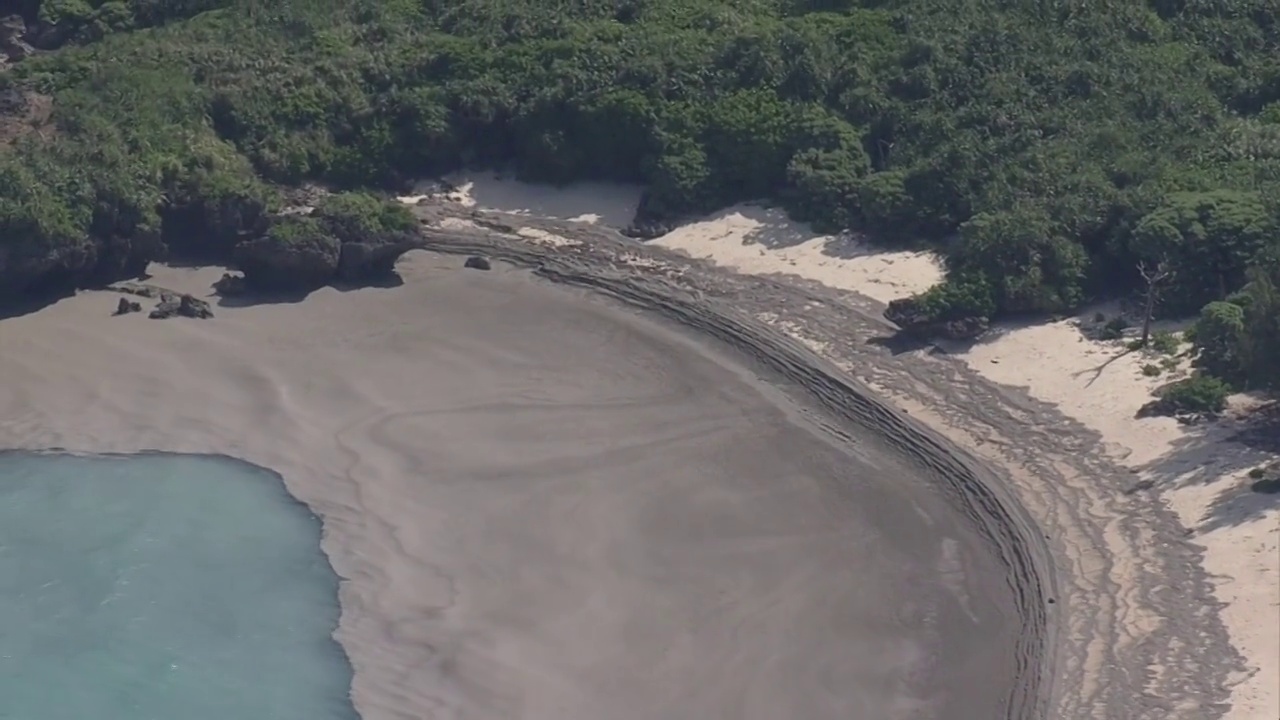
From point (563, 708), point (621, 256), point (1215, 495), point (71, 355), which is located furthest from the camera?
point (621, 256)

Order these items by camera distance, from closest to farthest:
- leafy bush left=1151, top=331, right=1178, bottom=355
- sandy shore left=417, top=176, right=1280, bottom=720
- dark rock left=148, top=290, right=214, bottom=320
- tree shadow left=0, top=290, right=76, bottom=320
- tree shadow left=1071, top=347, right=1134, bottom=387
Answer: sandy shore left=417, top=176, right=1280, bottom=720
tree shadow left=1071, top=347, right=1134, bottom=387
leafy bush left=1151, top=331, right=1178, bottom=355
dark rock left=148, top=290, right=214, bottom=320
tree shadow left=0, top=290, right=76, bottom=320

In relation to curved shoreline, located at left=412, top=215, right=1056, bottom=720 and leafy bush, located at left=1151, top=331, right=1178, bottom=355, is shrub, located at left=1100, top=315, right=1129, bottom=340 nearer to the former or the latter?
leafy bush, located at left=1151, top=331, right=1178, bottom=355

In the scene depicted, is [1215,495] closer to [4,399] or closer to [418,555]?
[418,555]

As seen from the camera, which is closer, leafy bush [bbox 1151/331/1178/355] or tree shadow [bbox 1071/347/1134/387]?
tree shadow [bbox 1071/347/1134/387]

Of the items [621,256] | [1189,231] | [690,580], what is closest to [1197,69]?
[1189,231]

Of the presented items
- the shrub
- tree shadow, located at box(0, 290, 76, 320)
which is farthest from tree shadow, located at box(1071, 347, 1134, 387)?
tree shadow, located at box(0, 290, 76, 320)

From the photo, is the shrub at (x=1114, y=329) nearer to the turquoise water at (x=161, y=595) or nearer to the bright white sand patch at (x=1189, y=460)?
the bright white sand patch at (x=1189, y=460)

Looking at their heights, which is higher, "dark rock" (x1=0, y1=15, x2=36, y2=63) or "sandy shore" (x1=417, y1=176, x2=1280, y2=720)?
"sandy shore" (x1=417, y1=176, x2=1280, y2=720)
